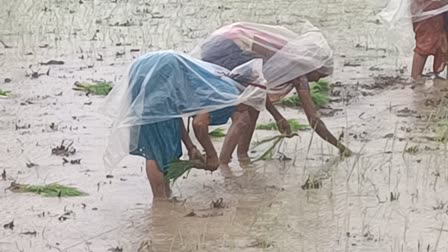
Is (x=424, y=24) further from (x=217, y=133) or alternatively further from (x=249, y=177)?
(x=249, y=177)

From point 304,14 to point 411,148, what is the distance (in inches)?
187

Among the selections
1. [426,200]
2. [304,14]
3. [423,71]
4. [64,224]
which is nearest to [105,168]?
[64,224]

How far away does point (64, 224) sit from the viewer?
15.7 ft

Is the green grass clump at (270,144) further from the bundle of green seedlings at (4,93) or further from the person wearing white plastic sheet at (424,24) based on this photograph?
the bundle of green seedlings at (4,93)

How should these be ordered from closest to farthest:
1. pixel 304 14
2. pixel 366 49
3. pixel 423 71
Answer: pixel 423 71
pixel 366 49
pixel 304 14

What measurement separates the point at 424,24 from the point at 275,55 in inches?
96.5

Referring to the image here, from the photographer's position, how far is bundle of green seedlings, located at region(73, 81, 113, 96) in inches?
293

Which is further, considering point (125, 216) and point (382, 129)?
point (382, 129)

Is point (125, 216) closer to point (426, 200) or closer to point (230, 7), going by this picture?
point (426, 200)

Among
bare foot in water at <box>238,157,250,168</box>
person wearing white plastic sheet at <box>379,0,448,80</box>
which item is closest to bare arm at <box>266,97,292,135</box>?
bare foot in water at <box>238,157,250,168</box>

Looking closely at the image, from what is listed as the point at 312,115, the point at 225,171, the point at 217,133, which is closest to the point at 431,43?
the point at 217,133

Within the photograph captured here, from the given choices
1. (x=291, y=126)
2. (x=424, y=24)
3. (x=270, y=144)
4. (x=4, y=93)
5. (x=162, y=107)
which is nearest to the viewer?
(x=162, y=107)

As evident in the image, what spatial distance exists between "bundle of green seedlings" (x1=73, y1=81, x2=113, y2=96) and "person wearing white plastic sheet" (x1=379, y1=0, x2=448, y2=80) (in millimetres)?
2094

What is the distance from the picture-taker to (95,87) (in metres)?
7.54
